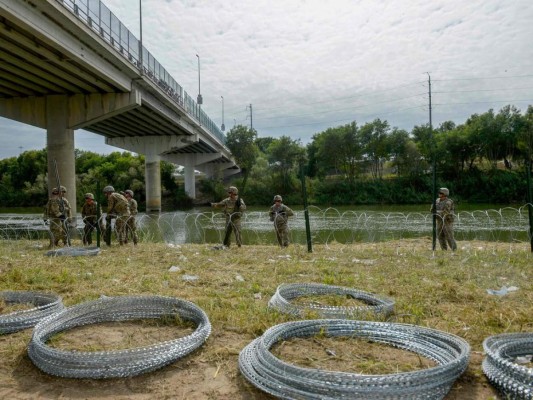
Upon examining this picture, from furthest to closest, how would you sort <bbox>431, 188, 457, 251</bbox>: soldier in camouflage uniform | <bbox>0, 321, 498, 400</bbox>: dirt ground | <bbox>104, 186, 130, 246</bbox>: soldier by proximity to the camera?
<bbox>104, 186, 130, 246</bbox>: soldier → <bbox>431, 188, 457, 251</bbox>: soldier in camouflage uniform → <bbox>0, 321, 498, 400</bbox>: dirt ground

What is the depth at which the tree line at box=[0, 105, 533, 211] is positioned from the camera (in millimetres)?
50219

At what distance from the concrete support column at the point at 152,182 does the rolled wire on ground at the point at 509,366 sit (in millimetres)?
41596

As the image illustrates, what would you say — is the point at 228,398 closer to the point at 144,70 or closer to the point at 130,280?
the point at 130,280

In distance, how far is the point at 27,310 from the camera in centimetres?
494

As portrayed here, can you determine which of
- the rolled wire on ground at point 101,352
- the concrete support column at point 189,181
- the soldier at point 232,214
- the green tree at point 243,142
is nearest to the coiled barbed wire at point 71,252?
the soldier at point 232,214

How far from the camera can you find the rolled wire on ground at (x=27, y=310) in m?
4.66

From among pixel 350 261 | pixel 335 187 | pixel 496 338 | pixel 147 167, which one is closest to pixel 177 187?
pixel 147 167

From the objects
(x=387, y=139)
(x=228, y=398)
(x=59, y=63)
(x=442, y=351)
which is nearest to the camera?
(x=228, y=398)

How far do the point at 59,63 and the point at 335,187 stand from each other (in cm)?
4143

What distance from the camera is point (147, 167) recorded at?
43.9m

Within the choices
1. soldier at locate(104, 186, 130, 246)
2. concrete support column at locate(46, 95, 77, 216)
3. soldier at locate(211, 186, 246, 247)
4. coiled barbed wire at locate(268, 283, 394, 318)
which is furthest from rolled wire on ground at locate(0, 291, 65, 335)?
concrete support column at locate(46, 95, 77, 216)

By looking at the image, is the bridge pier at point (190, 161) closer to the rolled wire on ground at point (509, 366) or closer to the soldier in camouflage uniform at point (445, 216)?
the soldier in camouflage uniform at point (445, 216)

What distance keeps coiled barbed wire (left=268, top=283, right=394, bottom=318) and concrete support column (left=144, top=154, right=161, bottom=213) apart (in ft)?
128

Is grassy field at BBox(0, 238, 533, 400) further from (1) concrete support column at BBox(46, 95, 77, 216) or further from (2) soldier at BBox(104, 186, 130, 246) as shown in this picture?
(1) concrete support column at BBox(46, 95, 77, 216)
